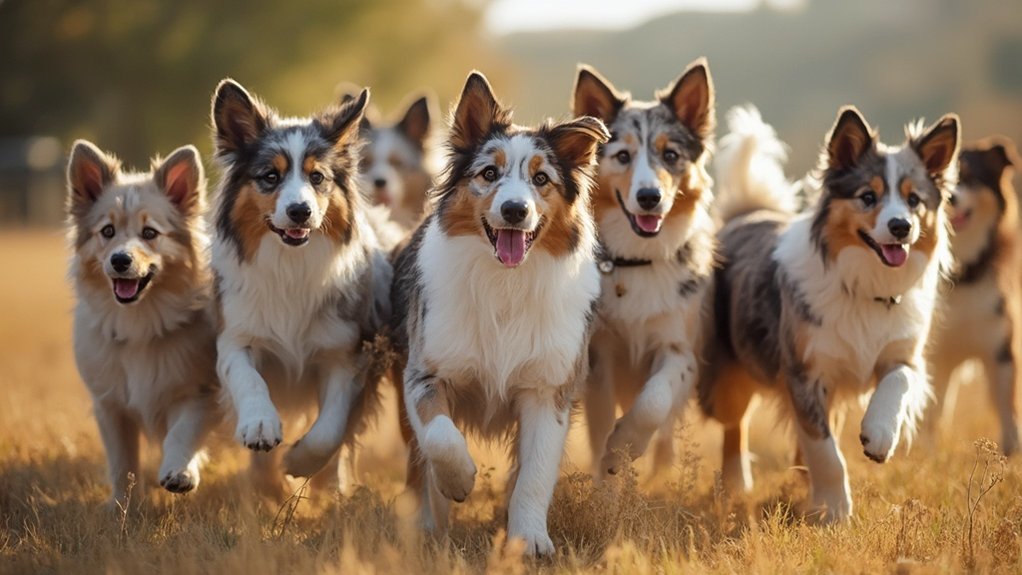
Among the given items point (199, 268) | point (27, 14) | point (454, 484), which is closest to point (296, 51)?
point (27, 14)

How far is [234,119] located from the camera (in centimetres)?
583

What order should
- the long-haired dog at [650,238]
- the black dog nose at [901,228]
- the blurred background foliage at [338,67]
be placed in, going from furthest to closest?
the blurred background foliage at [338,67] → the long-haired dog at [650,238] → the black dog nose at [901,228]

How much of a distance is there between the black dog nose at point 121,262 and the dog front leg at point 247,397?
0.64 meters

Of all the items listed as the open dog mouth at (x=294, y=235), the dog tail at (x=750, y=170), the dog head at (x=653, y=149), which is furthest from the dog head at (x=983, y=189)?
the open dog mouth at (x=294, y=235)

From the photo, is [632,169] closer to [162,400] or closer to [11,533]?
[162,400]

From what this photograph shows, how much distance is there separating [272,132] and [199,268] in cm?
113

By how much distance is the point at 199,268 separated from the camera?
646 cm

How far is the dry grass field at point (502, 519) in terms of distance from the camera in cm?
472

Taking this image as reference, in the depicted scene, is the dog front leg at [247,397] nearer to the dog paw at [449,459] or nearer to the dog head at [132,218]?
the dog head at [132,218]

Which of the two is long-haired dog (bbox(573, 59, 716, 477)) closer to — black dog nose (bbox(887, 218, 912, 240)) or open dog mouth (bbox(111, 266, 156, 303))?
black dog nose (bbox(887, 218, 912, 240))

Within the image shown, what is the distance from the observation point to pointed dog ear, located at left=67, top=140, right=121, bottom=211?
6242 millimetres

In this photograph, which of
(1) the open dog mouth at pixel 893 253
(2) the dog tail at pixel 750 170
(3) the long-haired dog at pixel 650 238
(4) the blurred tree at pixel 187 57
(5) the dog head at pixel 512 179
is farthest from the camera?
(4) the blurred tree at pixel 187 57

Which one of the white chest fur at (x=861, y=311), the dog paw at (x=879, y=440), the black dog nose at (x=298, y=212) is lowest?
the dog paw at (x=879, y=440)

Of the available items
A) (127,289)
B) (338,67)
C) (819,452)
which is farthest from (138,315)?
(338,67)
